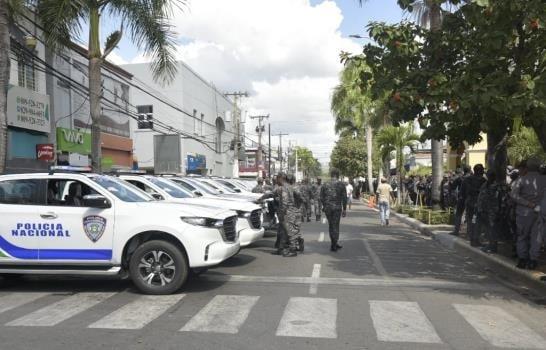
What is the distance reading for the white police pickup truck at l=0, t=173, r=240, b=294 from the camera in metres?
7.54

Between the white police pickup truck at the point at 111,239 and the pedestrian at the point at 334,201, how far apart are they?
453 cm

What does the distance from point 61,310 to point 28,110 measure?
13.2 metres

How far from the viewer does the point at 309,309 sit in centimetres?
677

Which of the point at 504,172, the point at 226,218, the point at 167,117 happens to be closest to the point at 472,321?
the point at 226,218

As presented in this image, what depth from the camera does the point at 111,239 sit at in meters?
7.61

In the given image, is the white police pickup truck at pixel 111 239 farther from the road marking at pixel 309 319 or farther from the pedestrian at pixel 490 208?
the pedestrian at pixel 490 208

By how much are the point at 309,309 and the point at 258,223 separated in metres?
4.48

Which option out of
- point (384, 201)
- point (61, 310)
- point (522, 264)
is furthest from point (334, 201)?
point (384, 201)

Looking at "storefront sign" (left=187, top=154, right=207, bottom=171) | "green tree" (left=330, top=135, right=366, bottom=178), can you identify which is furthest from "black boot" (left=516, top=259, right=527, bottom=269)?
"green tree" (left=330, top=135, right=366, bottom=178)

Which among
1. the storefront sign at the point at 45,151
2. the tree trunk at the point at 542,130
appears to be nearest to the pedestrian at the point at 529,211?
the tree trunk at the point at 542,130

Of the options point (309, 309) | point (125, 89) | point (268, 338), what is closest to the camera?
point (268, 338)

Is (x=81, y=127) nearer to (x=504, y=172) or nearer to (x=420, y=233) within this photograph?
(x=420, y=233)

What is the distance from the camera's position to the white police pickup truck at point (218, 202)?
10352 millimetres

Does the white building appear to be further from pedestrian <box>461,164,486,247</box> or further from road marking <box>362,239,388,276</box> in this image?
pedestrian <box>461,164,486,247</box>
